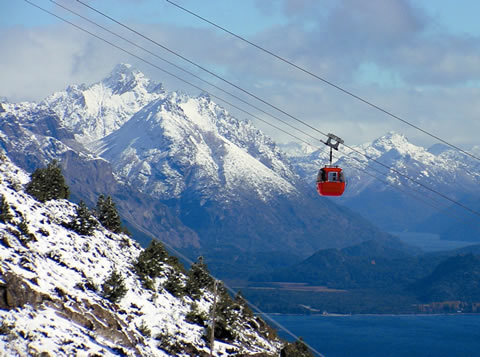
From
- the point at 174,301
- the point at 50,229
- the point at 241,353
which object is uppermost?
the point at 50,229

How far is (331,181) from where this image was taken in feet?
202

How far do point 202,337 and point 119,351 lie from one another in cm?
1659

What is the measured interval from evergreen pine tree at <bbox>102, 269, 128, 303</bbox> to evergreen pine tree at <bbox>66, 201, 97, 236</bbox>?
44.1 ft

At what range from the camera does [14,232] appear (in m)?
66.9

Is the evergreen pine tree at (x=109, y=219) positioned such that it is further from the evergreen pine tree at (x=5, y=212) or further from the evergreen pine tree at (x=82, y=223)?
the evergreen pine tree at (x=5, y=212)

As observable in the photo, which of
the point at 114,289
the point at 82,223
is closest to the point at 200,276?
the point at 82,223

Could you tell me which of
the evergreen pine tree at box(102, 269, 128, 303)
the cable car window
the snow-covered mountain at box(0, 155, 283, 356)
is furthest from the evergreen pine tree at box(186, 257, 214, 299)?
the cable car window

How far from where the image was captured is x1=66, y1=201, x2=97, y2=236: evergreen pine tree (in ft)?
263

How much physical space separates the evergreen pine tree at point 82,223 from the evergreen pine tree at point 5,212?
1147 centimetres

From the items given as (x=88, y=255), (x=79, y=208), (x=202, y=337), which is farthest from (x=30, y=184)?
(x=202, y=337)

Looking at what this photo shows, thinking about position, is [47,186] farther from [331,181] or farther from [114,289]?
[331,181]

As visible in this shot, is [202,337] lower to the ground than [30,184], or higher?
lower

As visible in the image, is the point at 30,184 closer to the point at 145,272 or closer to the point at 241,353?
the point at 145,272

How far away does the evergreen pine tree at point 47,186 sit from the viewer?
83.7m
